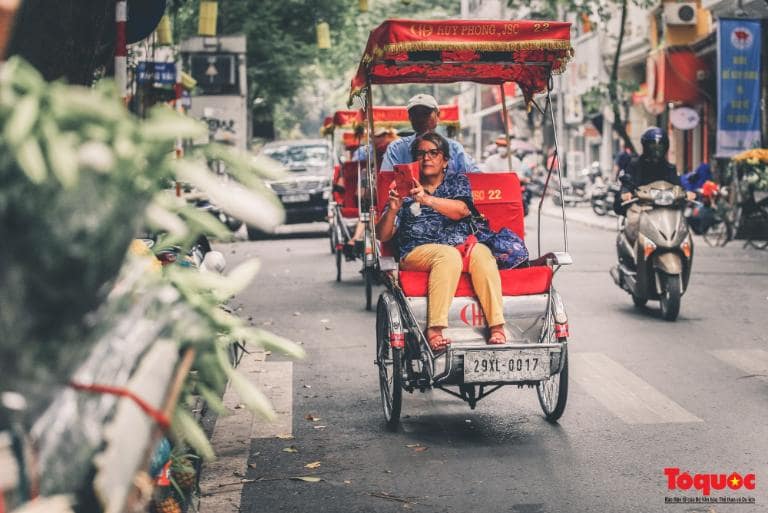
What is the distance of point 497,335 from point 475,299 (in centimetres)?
30

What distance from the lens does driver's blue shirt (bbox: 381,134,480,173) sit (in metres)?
7.59

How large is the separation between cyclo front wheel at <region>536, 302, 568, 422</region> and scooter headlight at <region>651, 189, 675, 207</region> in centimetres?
430

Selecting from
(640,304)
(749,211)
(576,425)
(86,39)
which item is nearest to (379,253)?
(576,425)

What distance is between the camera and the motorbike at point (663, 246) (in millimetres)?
10336

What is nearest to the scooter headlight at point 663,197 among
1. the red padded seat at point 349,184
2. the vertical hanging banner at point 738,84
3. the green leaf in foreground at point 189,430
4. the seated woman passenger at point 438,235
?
the seated woman passenger at point 438,235

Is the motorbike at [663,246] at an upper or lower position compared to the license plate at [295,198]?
upper

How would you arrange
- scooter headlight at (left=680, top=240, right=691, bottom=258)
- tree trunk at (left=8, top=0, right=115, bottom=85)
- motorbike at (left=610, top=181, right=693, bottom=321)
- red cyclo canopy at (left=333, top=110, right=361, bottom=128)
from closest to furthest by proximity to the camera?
tree trunk at (left=8, top=0, right=115, bottom=85) → motorbike at (left=610, top=181, right=693, bottom=321) → scooter headlight at (left=680, top=240, right=691, bottom=258) → red cyclo canopy at (left=333, top=110, right=361, bottom=128)

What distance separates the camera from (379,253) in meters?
7.23

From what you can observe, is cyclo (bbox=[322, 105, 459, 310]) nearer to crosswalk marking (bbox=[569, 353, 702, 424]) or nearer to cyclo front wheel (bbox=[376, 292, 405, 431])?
crosswalk marking (bbox=[569, 353, 702, 424])

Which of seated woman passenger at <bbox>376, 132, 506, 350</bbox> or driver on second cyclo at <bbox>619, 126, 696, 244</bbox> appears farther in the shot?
driver on second cyclo at <bbox>619, 126, 696, 244</bbox>

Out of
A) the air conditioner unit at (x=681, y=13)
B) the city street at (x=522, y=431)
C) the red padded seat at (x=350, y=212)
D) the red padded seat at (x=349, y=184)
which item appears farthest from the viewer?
the air conditioner unit at (x=681, y=13)

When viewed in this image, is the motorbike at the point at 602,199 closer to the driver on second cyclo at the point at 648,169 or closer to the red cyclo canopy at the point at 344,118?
the red cyclo canopy at the point at 344,118

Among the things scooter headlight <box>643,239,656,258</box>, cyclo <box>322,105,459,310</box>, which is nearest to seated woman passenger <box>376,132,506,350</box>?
scooter headlight <box>643,239,656,258</box>

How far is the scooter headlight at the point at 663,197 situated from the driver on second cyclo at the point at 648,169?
0.16 metres
